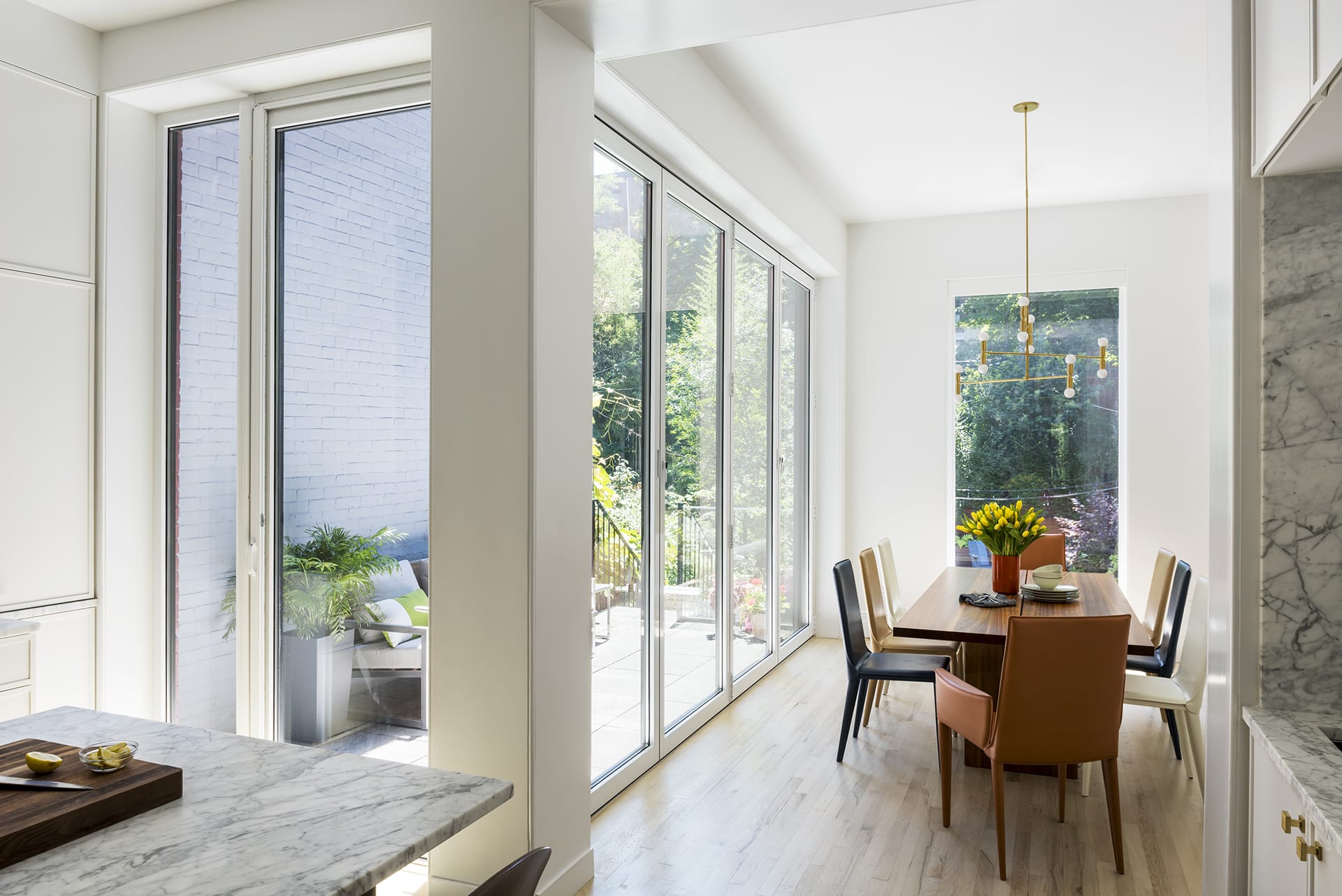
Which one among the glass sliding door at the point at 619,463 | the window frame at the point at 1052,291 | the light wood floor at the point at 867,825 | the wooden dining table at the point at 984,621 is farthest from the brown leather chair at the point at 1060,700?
the window frame at the point at 1052,291

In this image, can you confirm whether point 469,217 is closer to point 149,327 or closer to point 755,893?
point 149,327

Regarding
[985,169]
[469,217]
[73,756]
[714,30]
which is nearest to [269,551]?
[469,217]

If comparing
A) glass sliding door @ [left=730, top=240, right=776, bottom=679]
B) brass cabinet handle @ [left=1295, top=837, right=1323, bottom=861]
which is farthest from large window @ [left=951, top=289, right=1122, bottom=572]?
brass cabinet handle @ [left=1295, top=837, right=1323, bottom=861]

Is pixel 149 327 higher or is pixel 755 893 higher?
pixel 149 327

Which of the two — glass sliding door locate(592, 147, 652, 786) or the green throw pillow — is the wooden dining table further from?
the green throw pillow

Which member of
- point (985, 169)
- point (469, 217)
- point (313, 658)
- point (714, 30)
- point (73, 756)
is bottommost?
point (313, 658)

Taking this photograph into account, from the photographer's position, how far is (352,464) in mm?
3031

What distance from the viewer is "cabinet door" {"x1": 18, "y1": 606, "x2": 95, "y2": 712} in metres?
2.93

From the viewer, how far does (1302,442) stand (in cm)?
192

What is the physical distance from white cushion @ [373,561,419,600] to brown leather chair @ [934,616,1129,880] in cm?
201

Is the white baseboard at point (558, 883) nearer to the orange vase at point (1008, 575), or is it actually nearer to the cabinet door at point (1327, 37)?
the orange vase at point (1008, 575)

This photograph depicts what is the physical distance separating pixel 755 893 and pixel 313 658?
171 cm

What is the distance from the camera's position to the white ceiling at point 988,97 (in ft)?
11.6

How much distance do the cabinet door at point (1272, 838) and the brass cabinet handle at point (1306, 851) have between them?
0.02m
